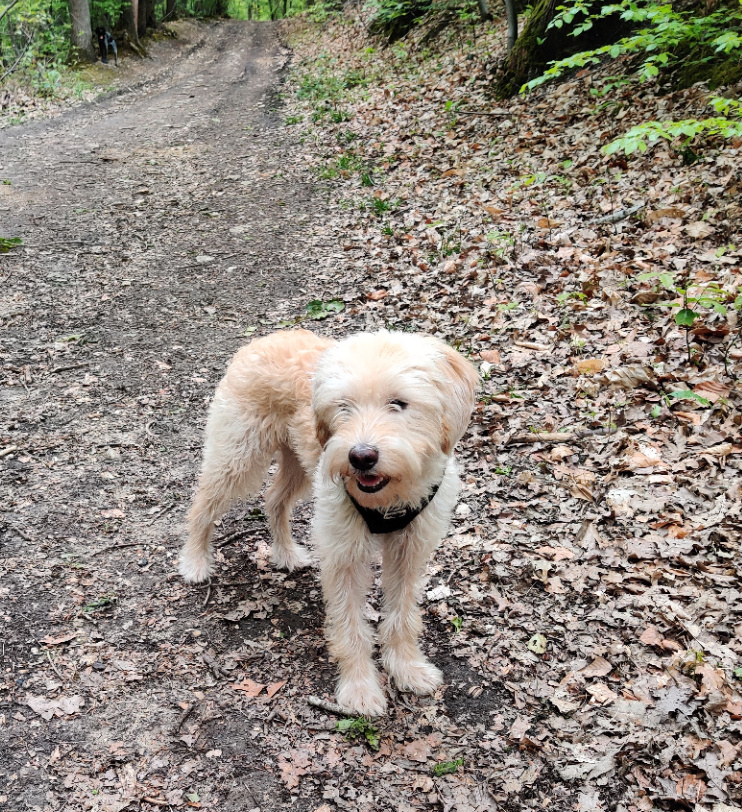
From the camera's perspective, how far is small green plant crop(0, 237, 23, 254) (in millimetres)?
9156

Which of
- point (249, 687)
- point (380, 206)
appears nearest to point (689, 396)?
point (249, 687)

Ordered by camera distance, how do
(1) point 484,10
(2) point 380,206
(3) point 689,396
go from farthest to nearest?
(1) point 484,10, (2) point 380,206, (3) point 689,396

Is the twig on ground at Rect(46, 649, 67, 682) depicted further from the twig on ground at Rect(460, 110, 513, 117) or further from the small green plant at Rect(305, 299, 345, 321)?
the twig on ground at Rect(460, 110, 513, 117)

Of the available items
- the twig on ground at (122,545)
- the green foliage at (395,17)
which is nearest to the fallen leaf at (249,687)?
the twig on ground at (122,545)

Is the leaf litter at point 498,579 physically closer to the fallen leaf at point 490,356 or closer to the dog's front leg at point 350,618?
the fallen leaf at point 490,356

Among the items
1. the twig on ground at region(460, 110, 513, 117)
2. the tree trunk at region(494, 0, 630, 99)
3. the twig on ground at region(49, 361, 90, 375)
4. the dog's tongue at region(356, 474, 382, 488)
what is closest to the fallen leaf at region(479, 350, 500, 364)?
the dog's tongue at region(356, 474, 382, 488)

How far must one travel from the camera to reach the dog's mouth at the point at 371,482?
9.81ft

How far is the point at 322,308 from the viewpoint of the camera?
7.93 metres

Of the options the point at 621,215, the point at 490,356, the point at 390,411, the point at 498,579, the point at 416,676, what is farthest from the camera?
the point at 621,215

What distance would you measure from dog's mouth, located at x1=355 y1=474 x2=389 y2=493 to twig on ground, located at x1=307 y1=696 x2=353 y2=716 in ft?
4.58

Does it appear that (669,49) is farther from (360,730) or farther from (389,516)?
(360,730)

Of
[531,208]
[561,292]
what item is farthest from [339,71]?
[561,292]

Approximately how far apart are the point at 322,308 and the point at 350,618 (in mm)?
4985

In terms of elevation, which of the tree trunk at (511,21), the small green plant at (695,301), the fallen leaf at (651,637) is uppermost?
the tree trunk at (511,21)
